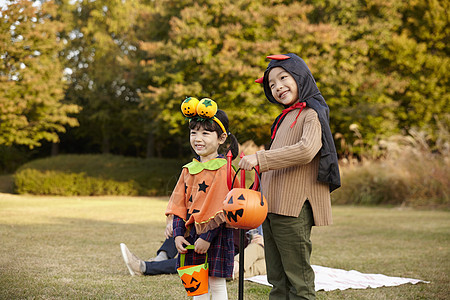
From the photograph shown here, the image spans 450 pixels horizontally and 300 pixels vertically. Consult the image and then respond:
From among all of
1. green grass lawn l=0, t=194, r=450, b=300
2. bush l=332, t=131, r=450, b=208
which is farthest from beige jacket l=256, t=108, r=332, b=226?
bush l=332, t=131, r=450, b=208

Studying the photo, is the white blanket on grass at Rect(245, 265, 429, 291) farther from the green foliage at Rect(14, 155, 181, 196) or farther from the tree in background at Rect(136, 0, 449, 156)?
the green foliage at Rect(14, 155, 181, 196)

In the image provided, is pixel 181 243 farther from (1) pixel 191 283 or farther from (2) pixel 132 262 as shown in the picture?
(2) pixel 132 262

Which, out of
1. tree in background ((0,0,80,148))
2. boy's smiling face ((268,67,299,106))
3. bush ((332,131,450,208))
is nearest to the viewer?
boy's smiling face ((268,67,299,106))

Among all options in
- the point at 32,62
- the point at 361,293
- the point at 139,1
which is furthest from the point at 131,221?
the point at 139,1

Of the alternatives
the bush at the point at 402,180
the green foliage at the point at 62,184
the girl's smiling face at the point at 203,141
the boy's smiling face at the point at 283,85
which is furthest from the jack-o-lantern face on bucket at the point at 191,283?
the green foliage at the point at 62,184

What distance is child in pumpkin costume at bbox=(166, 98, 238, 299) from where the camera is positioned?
9.17 feet

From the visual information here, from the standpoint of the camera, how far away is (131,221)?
9070mm

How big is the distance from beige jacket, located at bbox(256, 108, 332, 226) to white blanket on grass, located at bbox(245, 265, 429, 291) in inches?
62.9

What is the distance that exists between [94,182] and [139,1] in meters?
15.5

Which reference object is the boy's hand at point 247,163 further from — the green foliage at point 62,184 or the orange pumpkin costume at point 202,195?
the green foliage at point 62,184

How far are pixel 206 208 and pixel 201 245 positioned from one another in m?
0.23

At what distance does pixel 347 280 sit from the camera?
168 inches

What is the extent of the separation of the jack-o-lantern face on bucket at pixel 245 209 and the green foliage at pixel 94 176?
1406 centimetres

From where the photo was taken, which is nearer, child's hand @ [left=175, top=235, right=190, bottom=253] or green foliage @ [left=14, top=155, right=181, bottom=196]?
child's hand @ [left=175, top=235, right=190, bottom=253]
